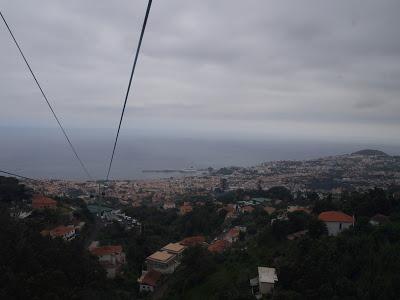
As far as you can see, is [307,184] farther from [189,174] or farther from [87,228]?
[87,228]

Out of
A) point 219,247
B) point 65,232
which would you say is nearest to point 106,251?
point 65,232

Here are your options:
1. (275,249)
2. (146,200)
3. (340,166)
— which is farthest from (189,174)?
(275,249)

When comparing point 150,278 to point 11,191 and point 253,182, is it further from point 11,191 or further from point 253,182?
point 253,182

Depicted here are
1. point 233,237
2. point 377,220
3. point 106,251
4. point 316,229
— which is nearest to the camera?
point 316,229

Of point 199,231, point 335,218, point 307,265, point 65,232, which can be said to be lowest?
point 199,231

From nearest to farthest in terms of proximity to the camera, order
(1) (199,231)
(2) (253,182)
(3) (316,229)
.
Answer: (3) (316,229)
(1) (199,231)
(2) (253,182)

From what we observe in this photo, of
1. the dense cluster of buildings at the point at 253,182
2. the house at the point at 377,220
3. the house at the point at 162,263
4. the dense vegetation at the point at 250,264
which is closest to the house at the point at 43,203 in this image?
the dense vegetation at the point at 250,264
